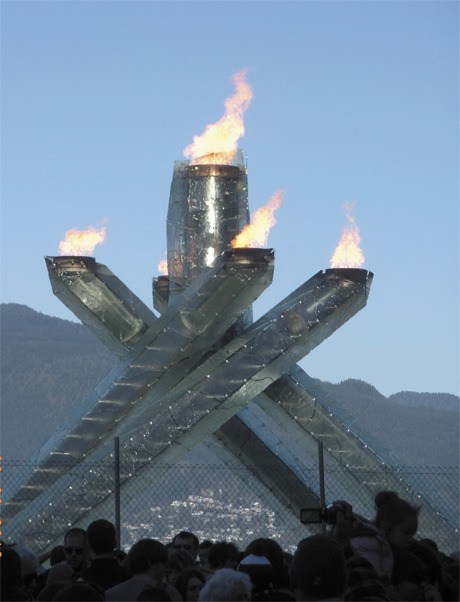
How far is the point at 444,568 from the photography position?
10.2 metres

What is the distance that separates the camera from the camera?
10141 mm

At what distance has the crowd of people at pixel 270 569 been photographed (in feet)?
26.2

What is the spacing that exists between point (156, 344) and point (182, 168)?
2.64 meters

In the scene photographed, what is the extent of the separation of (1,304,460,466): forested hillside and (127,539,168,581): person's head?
3169cm

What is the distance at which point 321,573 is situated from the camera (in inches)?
308

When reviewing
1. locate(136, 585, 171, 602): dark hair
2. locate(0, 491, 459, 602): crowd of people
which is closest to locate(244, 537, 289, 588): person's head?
locate(0, 491, 459, 602): crowd of people

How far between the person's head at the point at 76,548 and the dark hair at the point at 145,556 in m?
2.15

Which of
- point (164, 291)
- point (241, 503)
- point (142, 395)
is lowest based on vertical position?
point (241, 503)

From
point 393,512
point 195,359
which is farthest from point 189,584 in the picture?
point 195,359

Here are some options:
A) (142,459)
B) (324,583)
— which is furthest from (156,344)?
(324,583)

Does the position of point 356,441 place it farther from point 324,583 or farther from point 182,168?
point 324,583

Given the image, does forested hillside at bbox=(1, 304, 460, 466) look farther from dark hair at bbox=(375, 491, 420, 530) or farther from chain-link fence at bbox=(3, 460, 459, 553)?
dark hair at bbox=(375, 491, 420, 530)

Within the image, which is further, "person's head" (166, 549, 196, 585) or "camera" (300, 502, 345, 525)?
"person's head" (166, 549, 196, 585)

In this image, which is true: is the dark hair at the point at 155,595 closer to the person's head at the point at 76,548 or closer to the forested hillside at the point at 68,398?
the person's head at the point at 76,548
